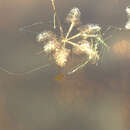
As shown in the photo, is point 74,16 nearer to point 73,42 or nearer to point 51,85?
point 73,42

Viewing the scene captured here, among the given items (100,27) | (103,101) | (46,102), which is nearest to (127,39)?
(100,27)

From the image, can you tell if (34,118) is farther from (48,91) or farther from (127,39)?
(127,39)

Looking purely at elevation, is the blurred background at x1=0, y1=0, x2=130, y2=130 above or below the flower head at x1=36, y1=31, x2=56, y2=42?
below

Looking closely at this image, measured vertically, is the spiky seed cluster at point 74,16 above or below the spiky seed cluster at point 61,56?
above

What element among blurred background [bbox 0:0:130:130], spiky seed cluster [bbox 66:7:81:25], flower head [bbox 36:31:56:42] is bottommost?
blurred background [bbox 0:0:130:130]

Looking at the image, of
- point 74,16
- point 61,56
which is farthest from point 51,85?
point 74,16
